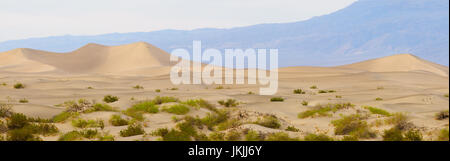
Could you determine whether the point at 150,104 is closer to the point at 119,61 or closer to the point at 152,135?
the point at 152,135

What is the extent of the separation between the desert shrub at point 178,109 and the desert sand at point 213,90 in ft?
1.26

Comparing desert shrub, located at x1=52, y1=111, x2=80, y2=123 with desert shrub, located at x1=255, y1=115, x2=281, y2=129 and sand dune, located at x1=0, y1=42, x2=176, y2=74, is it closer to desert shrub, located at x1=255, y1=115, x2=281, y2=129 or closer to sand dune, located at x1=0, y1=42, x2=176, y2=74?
desert shrub, located at x1=255, y1=115, x2=281, y2=129

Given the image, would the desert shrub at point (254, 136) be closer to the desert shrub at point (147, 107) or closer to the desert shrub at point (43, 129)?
the desert shrub at point (43, 129)

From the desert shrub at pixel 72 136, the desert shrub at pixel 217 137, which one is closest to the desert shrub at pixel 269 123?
the desert shrub at pixel 217 137

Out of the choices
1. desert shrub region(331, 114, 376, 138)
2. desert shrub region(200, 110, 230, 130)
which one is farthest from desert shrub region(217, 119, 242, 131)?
desert shrub region(331, 114, 376, 138)

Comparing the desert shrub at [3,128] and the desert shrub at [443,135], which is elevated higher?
the desert shrub at [443,135]

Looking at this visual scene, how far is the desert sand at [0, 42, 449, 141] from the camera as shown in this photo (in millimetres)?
15023

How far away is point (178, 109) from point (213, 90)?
15682 mm

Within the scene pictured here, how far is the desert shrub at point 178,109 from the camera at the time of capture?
16.5 m

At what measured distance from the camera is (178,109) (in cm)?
1672

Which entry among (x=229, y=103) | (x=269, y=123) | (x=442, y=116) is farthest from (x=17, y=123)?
(x=442, y=116)

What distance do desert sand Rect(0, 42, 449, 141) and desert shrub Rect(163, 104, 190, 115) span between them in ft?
1.26
